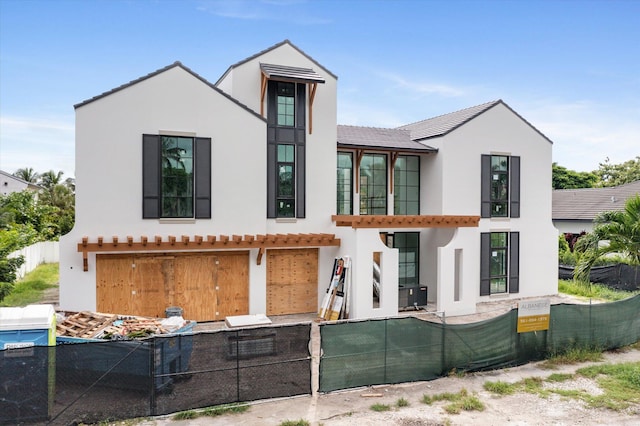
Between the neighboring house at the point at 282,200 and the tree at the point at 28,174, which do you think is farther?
the tree at the point at 28,174

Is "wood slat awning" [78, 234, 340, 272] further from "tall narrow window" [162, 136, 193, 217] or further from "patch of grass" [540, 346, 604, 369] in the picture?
"patch of grass" [540, 346, 604, 369]

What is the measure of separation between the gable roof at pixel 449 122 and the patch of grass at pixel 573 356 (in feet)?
30.5

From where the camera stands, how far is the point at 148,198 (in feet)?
45.8

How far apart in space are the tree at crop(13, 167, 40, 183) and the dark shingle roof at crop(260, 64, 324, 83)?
59988mm

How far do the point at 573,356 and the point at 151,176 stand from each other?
12.1 m

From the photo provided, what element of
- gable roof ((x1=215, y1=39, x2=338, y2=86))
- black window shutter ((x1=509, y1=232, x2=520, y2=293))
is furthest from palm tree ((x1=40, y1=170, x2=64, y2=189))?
black window shutter ((x1=509, y1=232, x2=520, y2=293))

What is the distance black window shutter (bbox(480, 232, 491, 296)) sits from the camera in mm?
18734

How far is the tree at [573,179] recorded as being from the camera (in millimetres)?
56219

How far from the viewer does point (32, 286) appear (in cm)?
2102

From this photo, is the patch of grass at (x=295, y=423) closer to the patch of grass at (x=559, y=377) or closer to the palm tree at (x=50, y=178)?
the patch of grass at (x=559, y=377)

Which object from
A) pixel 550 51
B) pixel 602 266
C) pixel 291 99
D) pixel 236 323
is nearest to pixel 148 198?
pixel 236 323

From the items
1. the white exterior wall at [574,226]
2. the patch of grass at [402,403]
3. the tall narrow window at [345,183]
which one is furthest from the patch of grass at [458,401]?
the white exterior wall at [574,226]

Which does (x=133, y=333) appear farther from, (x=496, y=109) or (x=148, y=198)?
(x=496, y=109)

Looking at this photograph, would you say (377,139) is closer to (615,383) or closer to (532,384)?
(532,384)
